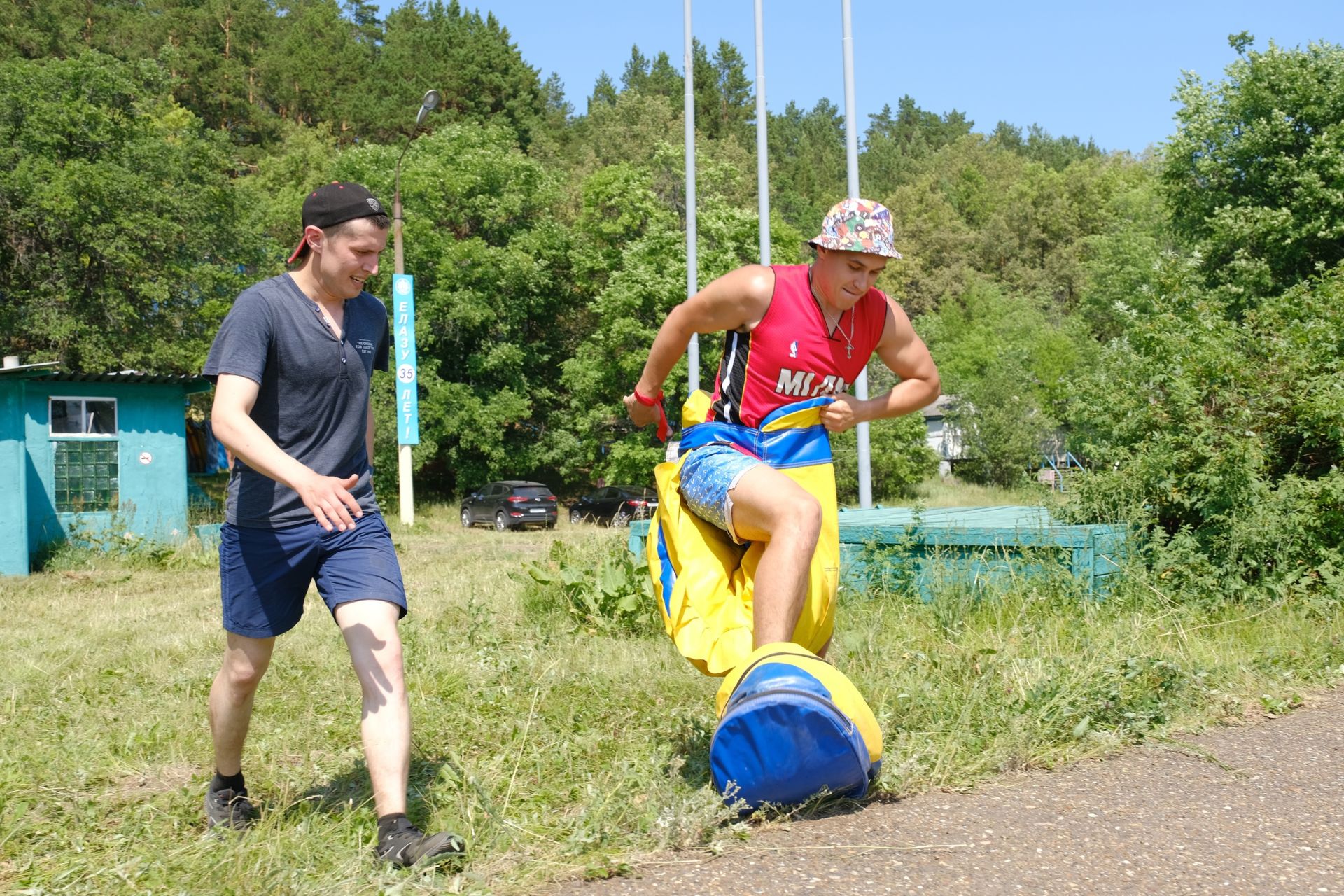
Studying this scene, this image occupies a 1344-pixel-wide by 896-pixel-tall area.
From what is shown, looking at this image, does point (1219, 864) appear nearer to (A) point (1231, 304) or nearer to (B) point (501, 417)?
(A) point (1231, 304)

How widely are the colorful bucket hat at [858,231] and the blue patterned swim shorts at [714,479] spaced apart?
766 mm

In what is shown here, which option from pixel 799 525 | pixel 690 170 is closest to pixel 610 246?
pixel 690 170

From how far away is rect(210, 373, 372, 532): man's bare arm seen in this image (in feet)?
9.46

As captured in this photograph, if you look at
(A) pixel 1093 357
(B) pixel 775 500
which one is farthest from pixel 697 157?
(B) pixel 775 500

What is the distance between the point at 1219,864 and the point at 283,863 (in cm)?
243

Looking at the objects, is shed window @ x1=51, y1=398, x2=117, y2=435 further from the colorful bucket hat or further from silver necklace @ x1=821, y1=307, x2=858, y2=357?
the colorful bucket hat

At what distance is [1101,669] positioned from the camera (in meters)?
4.67

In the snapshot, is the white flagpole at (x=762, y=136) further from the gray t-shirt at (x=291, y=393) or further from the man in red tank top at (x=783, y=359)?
the gray t-shirt at (x=291, y=393)

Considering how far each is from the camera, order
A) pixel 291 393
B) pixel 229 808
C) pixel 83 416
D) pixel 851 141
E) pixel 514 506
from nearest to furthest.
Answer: pixel 291 393
pixel 229 808
pixel 851 141
pixel 83 416
pixel 514 506

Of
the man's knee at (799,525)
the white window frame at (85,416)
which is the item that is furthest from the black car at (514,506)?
the man's knee at (799,525)

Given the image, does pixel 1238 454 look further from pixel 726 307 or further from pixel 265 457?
pixel 265 457

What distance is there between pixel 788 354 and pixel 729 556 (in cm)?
73

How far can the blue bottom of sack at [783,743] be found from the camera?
3178 mm

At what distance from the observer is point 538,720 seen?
15.4 ft
